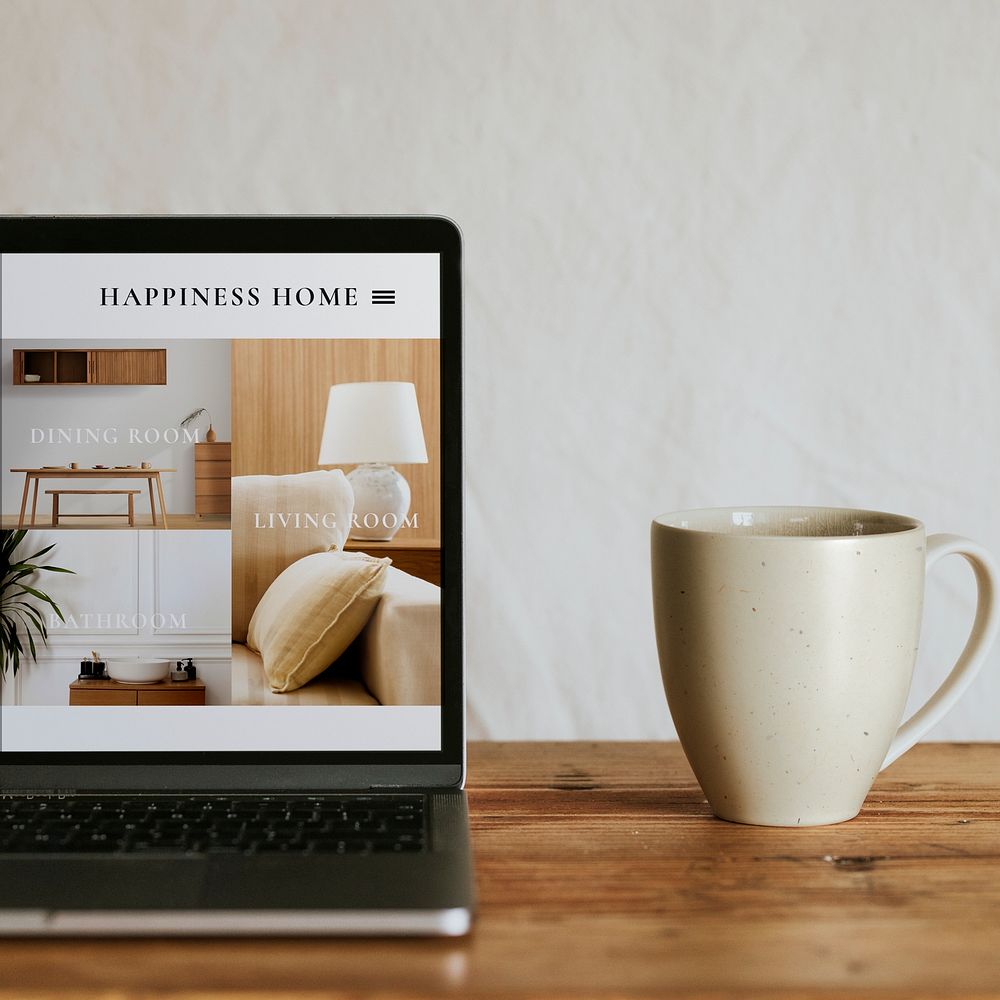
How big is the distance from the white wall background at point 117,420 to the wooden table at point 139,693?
0.11 m

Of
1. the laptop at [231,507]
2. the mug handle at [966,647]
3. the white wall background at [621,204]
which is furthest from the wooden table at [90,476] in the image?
the mug handle at [966,647]

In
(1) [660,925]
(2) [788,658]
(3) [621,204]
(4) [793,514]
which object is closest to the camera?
(1) [660,925]

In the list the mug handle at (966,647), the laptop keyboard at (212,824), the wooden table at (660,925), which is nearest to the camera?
the wooden table at (660,925)

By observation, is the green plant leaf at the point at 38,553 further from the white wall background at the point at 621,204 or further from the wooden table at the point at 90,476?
the white wall background at the point at 621,204

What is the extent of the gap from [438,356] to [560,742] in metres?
0.35

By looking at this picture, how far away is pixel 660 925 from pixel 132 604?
39 centimetres

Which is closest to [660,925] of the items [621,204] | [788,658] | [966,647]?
[788,658]

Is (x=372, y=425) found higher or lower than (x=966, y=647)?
higher

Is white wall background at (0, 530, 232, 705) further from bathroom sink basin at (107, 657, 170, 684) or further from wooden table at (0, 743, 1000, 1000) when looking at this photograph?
wooden table at (0, 743, 1000, 1000)

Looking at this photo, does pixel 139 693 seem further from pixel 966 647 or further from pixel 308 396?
pixel 966 647

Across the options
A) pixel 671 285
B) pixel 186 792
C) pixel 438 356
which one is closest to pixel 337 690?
pixel 186 792

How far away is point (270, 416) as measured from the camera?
2.13 feet

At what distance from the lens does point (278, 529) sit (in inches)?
25.7

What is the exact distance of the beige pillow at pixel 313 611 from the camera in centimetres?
65
